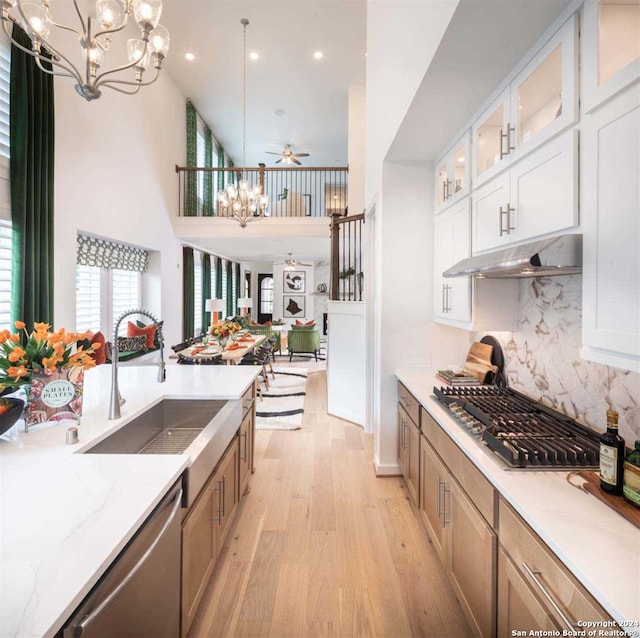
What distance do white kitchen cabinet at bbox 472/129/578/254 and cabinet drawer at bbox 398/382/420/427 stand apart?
1.13 meters

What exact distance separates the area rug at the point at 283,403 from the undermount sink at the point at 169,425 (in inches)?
86.2

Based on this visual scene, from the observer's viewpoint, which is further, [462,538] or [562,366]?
[562,366]

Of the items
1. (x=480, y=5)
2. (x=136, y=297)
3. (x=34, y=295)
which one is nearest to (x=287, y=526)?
(x=480, y=5)

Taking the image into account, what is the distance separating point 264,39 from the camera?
224 inches

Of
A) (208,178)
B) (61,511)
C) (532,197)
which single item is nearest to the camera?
(61,511)

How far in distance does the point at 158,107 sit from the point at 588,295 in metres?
7.37

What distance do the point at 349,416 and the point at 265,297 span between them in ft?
36.6

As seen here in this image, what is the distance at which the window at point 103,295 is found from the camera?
4.88 m

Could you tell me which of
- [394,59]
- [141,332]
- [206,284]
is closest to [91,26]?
[394,59]

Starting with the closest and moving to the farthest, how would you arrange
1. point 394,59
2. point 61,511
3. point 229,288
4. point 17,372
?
point 61,511 < point 17,372 < point 394,59 < point 229,288

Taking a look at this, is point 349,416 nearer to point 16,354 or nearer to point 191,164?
point 16,354

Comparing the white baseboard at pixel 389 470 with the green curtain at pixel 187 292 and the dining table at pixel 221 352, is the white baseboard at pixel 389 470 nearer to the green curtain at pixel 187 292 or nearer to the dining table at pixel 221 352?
the dining table at pixel 221 352

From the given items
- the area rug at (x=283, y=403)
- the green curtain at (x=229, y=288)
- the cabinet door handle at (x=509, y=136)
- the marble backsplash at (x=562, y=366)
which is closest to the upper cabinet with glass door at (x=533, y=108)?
the cabinet door handle at (x=509, y=136)

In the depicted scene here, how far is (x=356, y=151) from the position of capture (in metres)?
6.57
